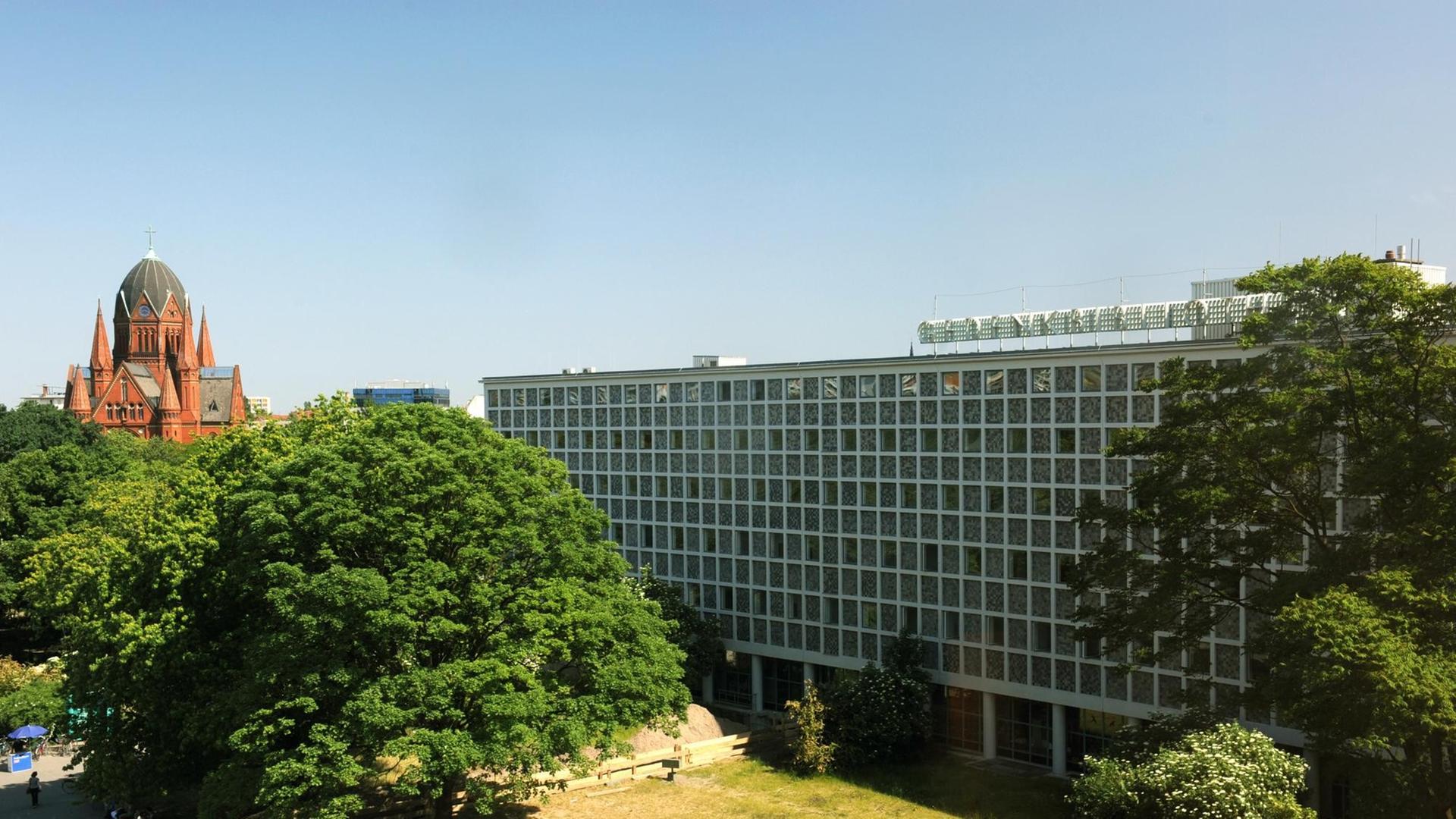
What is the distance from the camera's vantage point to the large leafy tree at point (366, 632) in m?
32.0

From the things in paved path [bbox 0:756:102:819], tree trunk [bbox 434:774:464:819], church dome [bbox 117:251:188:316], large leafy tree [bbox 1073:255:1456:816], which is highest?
church dome [bbox 117:251:188:316]

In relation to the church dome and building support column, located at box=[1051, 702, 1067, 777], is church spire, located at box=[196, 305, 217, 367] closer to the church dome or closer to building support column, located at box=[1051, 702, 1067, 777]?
the church dome

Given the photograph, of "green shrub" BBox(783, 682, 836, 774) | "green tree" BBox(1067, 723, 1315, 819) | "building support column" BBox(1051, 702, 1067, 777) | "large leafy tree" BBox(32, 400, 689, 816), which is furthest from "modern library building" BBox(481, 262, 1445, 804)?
"large leafy tree" BBox(32, 400, 689, 816)

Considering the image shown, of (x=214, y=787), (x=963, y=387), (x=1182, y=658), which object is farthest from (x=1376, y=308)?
(x=214, y=787)

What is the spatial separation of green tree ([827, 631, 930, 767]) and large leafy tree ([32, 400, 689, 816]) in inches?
317

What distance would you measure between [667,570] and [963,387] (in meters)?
18.5

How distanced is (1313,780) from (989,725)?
39.2 feet

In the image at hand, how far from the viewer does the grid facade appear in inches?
1661

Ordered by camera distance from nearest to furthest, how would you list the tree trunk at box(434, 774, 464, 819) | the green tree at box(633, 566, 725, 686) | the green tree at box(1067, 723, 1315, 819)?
the green tree at box(1067, 723, 1315, 819) < the tree trunk at box(434, 774, 464, 819) < the green tree at box(633, 566, 725, 686)

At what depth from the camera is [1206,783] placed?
27141 millimetres

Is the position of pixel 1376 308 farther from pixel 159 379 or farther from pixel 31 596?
pixel 159 379

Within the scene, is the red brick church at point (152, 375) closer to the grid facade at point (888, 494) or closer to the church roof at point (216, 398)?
the church roof at point (216, 398)

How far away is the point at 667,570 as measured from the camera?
187 ft

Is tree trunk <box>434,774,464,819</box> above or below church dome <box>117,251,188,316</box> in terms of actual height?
below
